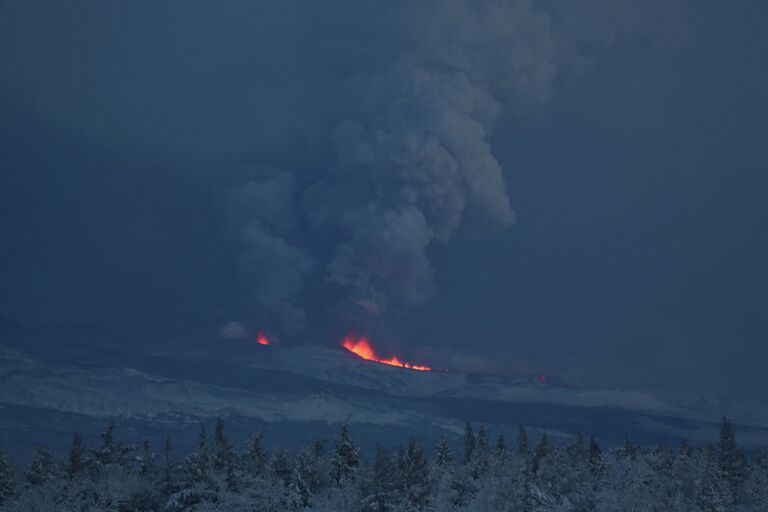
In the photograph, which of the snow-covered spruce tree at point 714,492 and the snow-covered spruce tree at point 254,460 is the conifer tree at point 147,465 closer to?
the snow-covered spruce tree at point 254,460

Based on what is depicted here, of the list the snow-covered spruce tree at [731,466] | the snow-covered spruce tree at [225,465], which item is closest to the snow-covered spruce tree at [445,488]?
the snow-covered spruce tree at [225,465]

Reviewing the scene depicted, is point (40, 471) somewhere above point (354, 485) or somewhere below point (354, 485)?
below

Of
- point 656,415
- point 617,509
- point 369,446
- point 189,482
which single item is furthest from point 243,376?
point 617,509

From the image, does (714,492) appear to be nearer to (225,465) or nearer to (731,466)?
(731,466)

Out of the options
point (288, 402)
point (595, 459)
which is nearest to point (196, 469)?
point (595, 459)

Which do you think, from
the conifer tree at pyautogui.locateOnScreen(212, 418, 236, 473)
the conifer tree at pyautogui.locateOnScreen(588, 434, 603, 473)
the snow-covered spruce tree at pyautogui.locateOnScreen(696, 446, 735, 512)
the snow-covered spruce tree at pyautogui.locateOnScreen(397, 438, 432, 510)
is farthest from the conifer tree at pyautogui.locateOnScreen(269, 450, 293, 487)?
the snow-covered spruce tree at pyautogui.locateOnScreen(696, 446, 735, 512)
